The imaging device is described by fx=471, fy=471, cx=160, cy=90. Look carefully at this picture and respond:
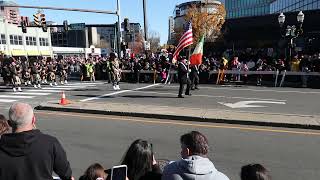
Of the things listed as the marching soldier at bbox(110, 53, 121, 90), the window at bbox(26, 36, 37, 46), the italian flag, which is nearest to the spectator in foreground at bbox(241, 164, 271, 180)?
the italian flag

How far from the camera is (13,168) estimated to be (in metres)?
3.84

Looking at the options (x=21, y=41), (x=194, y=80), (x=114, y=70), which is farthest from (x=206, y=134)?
(x=21, y=41)

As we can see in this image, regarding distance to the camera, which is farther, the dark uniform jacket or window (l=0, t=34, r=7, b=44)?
window (l=0, t=34, r=7, b=44)

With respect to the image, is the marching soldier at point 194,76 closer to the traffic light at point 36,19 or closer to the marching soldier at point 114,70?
the marching soldier at point 114,70

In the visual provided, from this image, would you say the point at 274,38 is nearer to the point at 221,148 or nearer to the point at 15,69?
the point at 15,69

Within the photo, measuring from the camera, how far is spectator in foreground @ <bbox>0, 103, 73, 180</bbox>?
12.6 ft

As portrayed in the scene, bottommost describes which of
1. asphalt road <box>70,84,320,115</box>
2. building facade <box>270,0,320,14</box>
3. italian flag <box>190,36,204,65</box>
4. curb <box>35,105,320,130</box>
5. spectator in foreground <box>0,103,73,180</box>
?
curb <box>35,105,320,130</box>

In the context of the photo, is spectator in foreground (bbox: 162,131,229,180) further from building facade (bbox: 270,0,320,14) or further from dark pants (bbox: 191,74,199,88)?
building facade (bbox: 270,0,320,14)

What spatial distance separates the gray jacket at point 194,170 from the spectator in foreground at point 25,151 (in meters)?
1.15

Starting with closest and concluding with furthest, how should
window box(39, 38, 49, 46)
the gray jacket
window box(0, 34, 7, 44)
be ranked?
the gray jacket, window box(0, 34, 7, 44), window box(39, 38, 49, 46)

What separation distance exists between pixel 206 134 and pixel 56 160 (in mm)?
7099

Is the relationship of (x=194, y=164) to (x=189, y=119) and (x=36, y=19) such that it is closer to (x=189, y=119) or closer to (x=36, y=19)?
(x=189, y=119)

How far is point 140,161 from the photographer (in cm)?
449

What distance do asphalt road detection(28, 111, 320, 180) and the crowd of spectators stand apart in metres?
3.19
